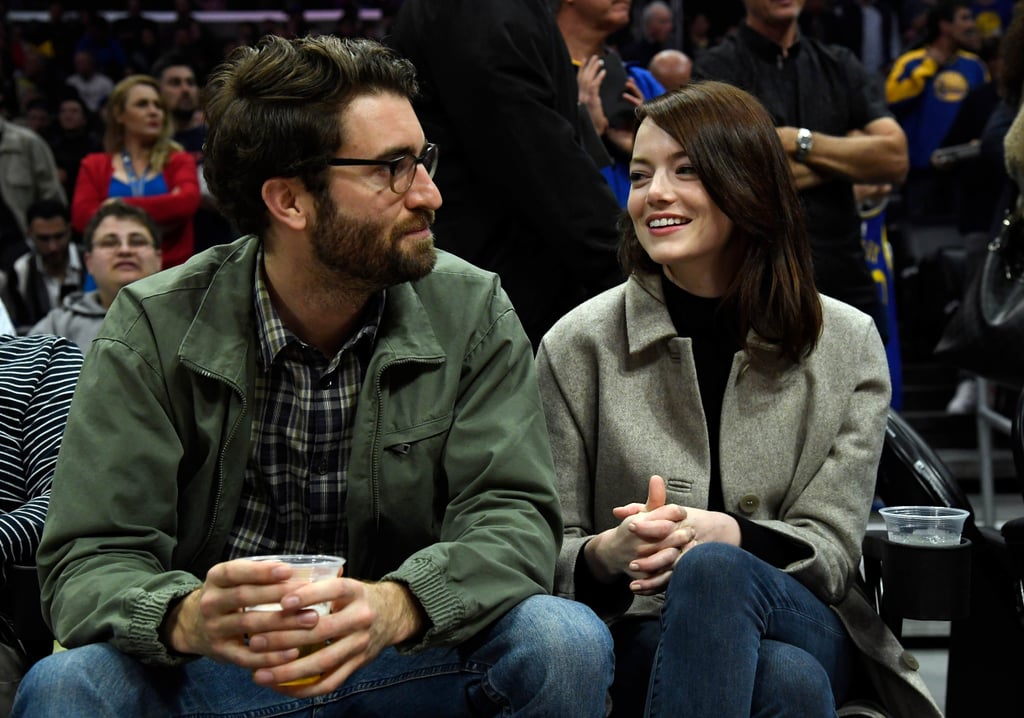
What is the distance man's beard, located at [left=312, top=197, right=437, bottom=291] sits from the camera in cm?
226

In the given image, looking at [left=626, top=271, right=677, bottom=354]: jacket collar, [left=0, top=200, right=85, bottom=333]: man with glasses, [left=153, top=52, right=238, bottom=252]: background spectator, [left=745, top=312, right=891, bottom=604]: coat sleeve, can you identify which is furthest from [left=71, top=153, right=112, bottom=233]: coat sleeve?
[left=745, top=312, right=891, bottom=604]: coat sleeve

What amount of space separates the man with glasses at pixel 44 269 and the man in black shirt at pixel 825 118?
4.28 meters

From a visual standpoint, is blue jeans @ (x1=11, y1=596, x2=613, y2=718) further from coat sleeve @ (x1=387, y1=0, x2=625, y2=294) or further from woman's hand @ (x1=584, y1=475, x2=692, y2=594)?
coat sleeve @ (x1=387, y1=0, x2=625, y2=294)

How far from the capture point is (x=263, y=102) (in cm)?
226

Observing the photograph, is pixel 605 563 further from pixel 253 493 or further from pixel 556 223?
pixel 556 223

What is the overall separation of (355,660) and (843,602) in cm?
101

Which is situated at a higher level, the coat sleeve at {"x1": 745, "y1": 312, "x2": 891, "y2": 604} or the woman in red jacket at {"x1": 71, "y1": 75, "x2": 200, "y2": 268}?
the woman in red jacket at {"x1": 71, "y1": 75, "x2": 200, "y2": 268}

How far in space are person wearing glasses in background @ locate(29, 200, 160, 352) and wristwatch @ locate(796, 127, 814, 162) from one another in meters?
2.49

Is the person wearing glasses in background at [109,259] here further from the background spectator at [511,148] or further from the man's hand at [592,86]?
the background spectator at [511,148]

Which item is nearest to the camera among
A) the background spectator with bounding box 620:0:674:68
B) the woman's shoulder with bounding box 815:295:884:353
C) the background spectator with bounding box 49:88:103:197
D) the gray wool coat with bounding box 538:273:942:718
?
the gray wool coat with bounding box 538:273:942:718

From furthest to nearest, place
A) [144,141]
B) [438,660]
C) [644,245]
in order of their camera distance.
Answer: [144,141], [644,245], [438,660]

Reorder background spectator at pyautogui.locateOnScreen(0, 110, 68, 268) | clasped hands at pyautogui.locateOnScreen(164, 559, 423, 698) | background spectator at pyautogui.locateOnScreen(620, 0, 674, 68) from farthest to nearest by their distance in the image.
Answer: background spectator at pyautogui.locateOnScreen(620, 0, 674, 68) < background spectator at pyautogui.locateOnScreen(0, 110, 68, 268) < clasped hands at pyautogui.locateOnScreen(164, 559, 423, 698)

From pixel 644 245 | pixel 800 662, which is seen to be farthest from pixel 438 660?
pixel 644 245

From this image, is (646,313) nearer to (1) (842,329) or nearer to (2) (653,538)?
(1) (842,329)
